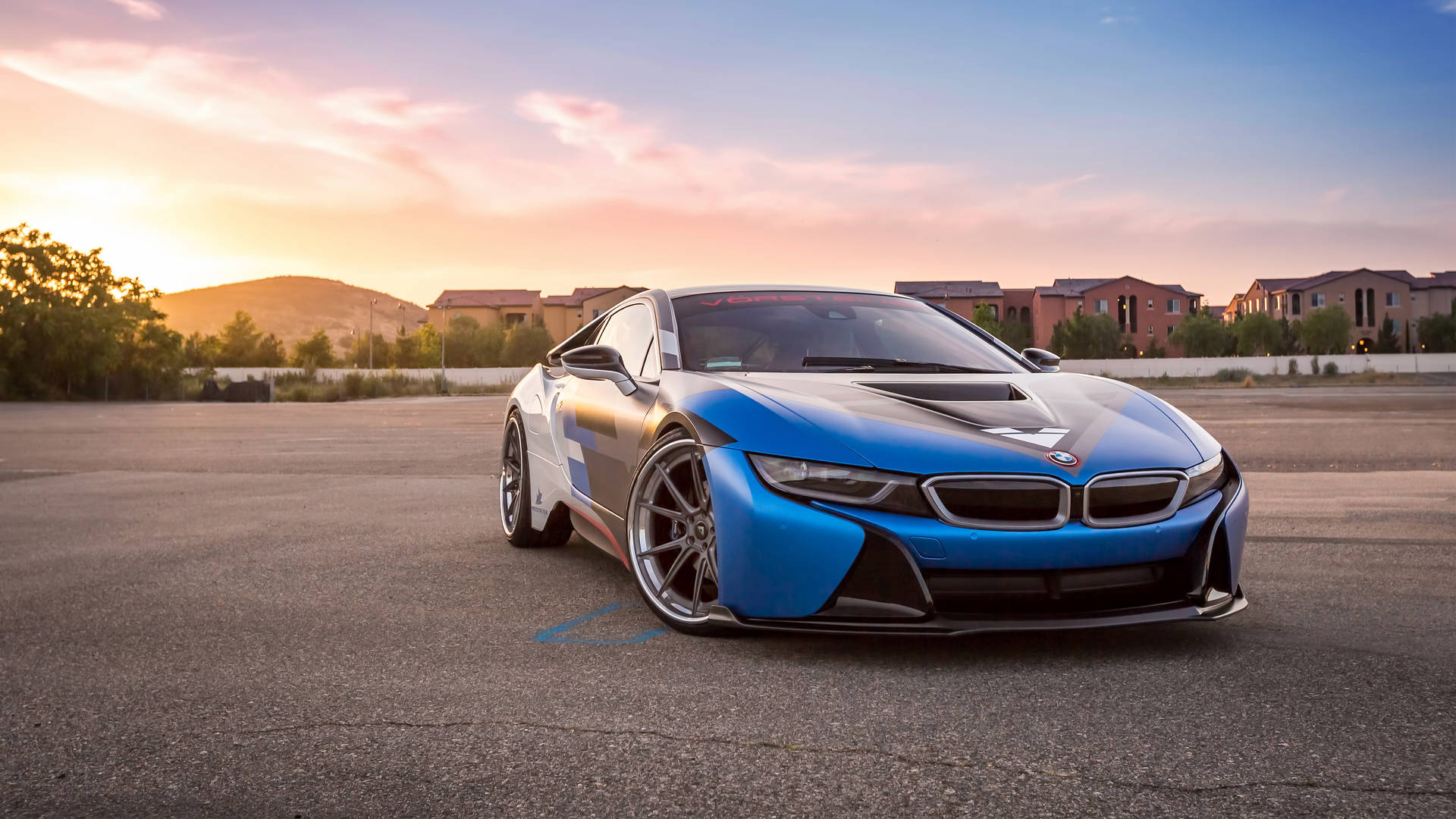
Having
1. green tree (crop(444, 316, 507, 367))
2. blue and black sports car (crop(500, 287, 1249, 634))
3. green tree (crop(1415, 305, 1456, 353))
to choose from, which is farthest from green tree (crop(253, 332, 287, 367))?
blue and black sports car (crop(500, 287, 1249, 634))

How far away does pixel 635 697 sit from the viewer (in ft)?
10.0

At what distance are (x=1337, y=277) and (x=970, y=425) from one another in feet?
392

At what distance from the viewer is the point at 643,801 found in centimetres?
228

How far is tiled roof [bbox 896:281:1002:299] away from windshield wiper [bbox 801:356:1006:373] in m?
108

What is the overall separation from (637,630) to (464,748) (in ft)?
4.45

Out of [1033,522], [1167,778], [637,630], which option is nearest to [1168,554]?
[1033,522]

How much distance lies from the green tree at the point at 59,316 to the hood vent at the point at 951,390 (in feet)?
194

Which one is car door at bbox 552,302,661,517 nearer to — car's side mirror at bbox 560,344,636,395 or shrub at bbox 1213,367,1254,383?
car's side mirror at bbox 560,344,636,395

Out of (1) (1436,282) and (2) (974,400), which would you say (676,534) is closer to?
(2) (974,400)

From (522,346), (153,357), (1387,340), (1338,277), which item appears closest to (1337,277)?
(1338,277)

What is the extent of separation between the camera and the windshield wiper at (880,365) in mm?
4531

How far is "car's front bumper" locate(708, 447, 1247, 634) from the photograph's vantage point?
320cm

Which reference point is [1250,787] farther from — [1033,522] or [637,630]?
[637,630]

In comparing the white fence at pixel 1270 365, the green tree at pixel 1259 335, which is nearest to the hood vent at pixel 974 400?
the white fence at pixel 1270 365
